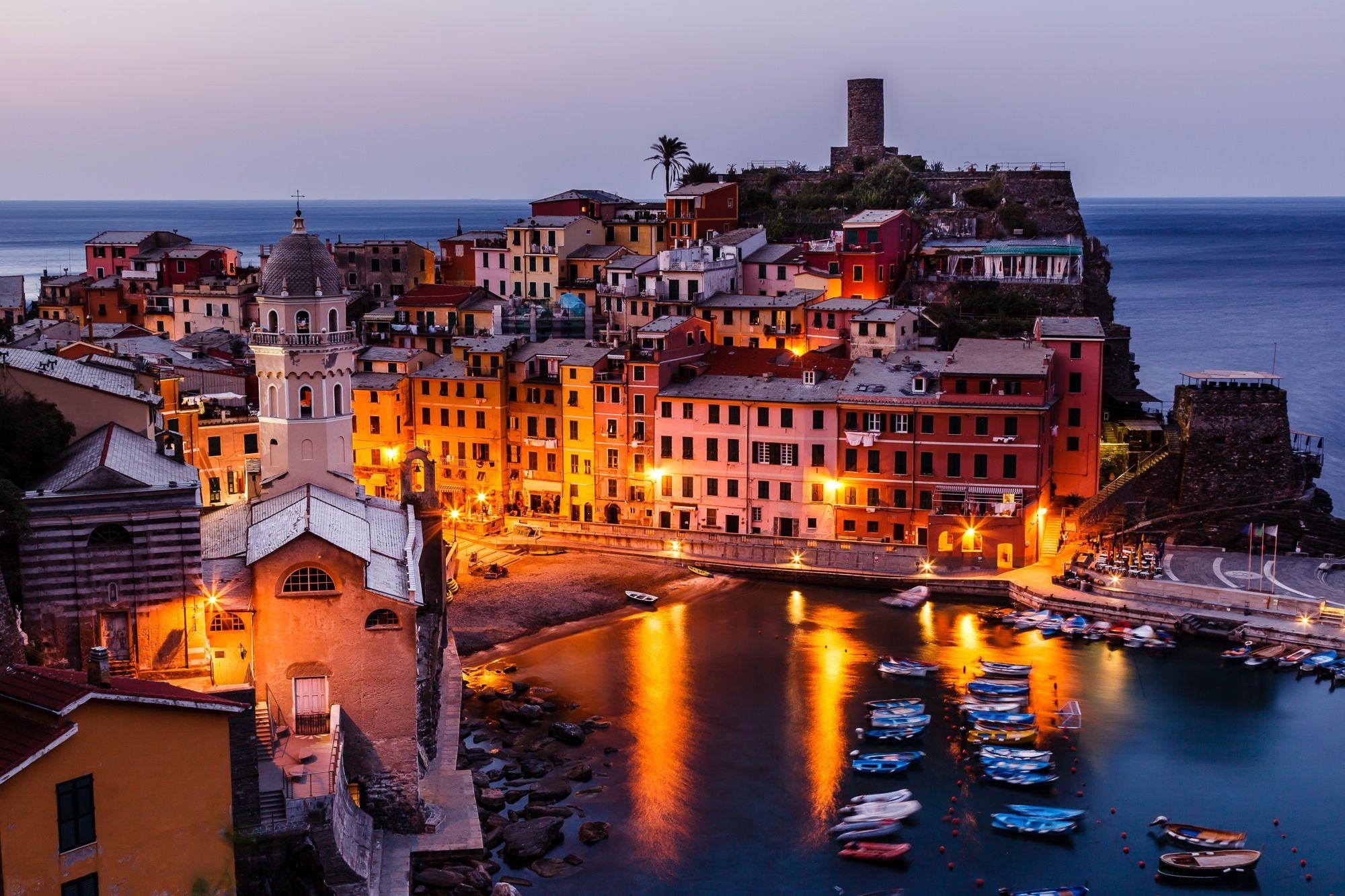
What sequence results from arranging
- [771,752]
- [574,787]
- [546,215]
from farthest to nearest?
1. [546,215]
2. [771,752]
3. [574,787]

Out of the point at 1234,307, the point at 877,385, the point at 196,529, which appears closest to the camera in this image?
the point at 196,529

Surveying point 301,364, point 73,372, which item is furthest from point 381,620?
point 73,372

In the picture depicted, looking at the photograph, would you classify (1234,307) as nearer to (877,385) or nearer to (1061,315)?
(1061,315)

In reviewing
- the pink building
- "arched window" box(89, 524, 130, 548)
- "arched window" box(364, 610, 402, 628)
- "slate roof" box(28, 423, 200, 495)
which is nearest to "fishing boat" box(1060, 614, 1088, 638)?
the pink building

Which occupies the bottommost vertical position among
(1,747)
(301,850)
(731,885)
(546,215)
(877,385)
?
(731,885)

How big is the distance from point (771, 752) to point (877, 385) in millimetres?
20174

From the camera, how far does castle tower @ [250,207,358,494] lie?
3506cm

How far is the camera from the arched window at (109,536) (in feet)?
92.7

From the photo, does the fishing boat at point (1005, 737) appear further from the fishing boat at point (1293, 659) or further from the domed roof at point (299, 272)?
the domed roof at point (299, 272)

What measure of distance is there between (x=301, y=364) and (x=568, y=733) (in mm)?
11749

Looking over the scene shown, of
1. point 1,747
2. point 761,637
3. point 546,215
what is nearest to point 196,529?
point 1,747

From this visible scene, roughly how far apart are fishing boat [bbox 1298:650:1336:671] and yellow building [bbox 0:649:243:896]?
33.8 metres

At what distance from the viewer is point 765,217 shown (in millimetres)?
83562

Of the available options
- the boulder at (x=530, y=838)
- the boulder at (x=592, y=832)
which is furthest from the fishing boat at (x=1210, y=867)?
the boulder at (x=530, y=838)
